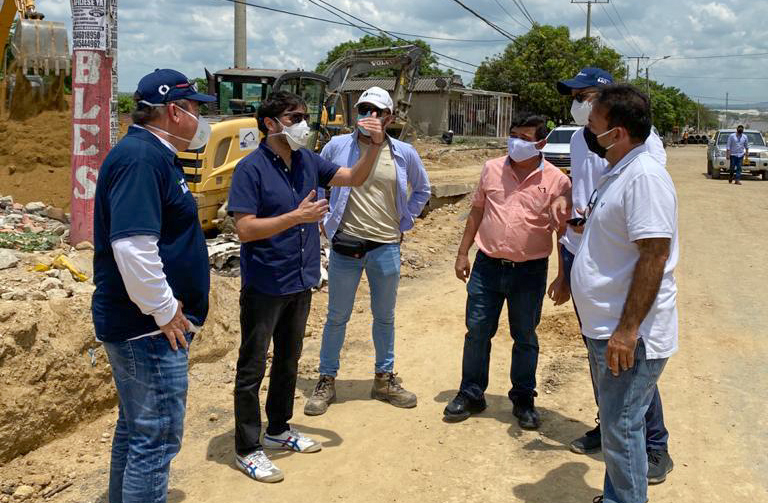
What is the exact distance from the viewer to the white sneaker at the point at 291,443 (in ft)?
14.3

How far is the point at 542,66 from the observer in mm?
41938

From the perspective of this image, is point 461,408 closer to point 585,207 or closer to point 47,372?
point 585,207

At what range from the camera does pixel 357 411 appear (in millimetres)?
5000

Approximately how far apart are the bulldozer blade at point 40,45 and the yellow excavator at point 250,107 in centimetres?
228

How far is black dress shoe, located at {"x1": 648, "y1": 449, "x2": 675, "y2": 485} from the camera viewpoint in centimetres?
398

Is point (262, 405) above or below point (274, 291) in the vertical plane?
below

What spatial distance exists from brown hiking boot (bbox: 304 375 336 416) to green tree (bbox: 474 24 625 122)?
37.6 m

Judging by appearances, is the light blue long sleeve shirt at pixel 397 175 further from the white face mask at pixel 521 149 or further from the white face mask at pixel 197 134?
the white face mask at pixel 197 134

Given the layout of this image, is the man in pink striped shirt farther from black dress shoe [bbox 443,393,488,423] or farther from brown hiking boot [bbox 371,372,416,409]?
brown hiking boot [bbox 371,372,416,409]

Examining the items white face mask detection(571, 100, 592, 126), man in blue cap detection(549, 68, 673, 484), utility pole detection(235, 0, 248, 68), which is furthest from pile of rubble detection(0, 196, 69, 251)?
utility pole detection(235, 0, 248, 68)

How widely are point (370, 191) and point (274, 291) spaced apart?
1.27 m

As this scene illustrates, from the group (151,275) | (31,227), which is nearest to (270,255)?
(151,275)

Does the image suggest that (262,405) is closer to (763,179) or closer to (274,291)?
(274,291)

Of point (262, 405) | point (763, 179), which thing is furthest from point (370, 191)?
point (763, 179)
